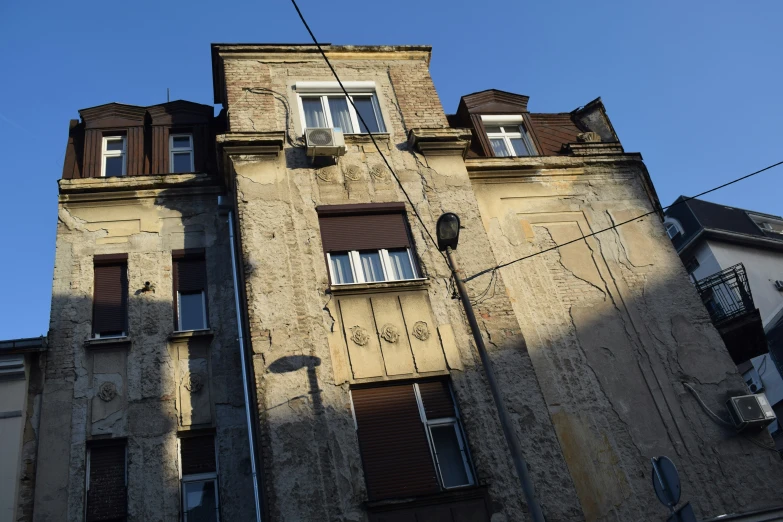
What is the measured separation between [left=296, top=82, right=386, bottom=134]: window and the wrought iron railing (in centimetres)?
742

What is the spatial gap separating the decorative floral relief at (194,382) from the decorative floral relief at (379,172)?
4.53 m

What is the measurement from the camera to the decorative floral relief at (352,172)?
41.2ft

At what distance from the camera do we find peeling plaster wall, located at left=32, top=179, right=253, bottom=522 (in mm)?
10039

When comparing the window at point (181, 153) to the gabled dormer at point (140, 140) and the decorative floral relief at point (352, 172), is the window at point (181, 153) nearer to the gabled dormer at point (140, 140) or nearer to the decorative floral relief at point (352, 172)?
the gabled dormer at point (140, 140)

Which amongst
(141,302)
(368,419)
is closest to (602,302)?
(368,419)

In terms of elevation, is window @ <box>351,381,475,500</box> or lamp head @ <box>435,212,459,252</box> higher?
lamp head @ <box>435,212,459,252</box>

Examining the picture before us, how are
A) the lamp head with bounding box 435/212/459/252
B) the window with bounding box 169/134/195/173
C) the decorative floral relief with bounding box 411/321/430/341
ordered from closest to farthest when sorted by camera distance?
the lamp head with bounding box 435/212/459/252 < the decorative floral relief with bounding box 411/321/430/341 < the window with bounding box 169/134/195/173

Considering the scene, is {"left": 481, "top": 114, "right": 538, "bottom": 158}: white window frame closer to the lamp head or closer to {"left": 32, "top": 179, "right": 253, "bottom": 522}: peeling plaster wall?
{"left": 32, "top": 179, "right": 253, "bottom": 522}: peeling plaster wall

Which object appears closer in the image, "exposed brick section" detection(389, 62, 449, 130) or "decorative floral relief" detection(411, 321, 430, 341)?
"decorative floral relief" detection(411, 321, 430, 341)

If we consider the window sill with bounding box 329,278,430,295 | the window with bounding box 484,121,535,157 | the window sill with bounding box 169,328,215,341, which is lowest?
the window sill with bounding box 329,278,430,295

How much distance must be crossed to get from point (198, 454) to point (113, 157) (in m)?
6.34

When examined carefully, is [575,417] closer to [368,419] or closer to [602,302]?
[602,302]

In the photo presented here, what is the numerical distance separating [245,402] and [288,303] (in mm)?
1604

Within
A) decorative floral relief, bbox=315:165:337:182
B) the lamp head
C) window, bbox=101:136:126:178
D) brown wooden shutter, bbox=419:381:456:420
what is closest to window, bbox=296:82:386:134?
decorative floral relief, bbox=315:165:337:182
